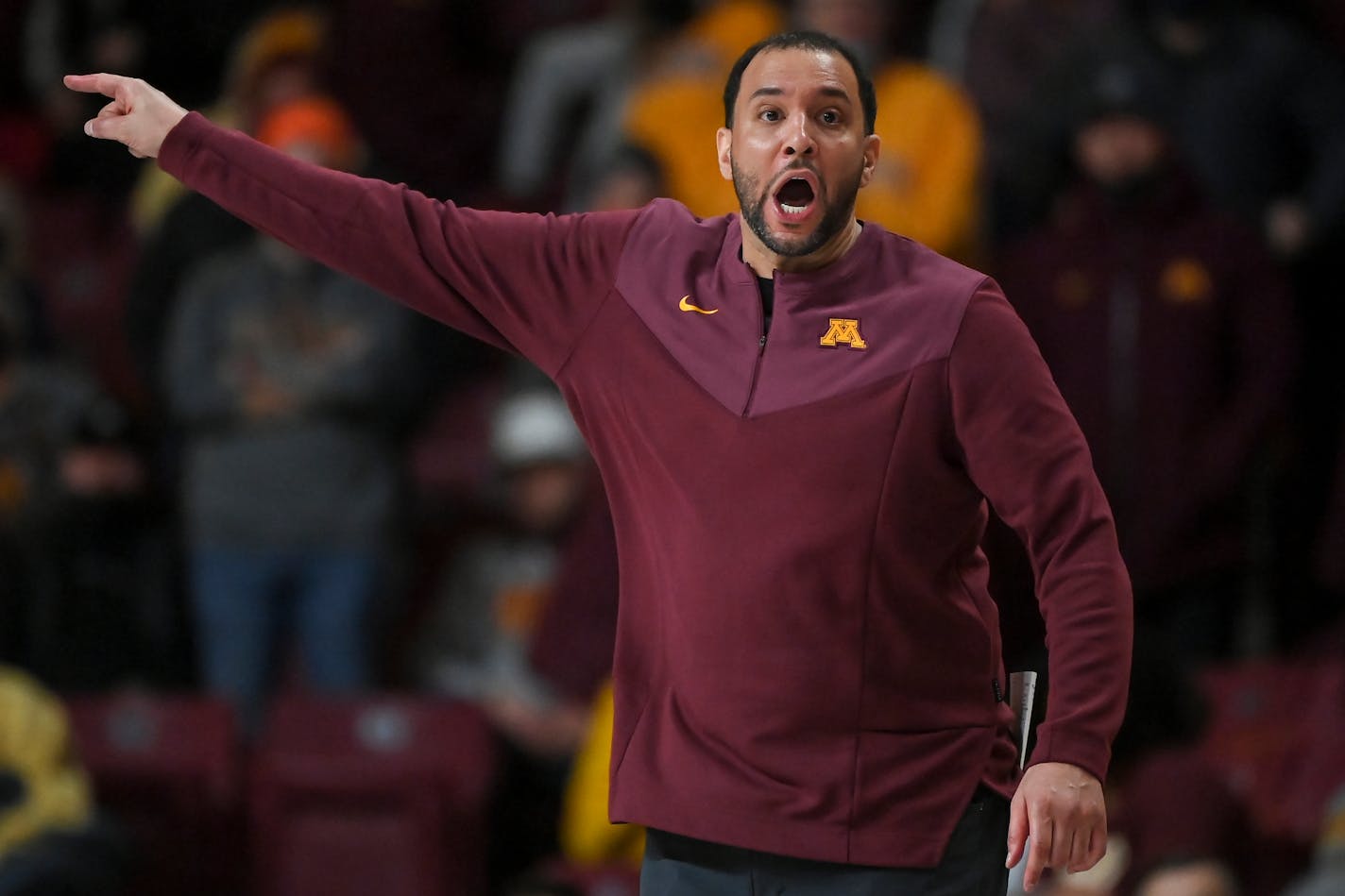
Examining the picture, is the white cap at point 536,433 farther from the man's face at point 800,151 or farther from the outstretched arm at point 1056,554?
the outstretched arm at point 1056,554

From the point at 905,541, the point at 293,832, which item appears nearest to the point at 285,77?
the point at 293,832

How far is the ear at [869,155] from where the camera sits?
9.74 ft

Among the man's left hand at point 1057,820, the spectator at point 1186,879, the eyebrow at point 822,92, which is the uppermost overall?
the eyebrow at point 822,92

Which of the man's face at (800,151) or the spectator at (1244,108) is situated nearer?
the man's face at (800,151)

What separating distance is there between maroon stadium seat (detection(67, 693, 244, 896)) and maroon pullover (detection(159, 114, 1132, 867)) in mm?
3467

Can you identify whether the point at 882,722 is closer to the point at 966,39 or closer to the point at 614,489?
the point at 614,489

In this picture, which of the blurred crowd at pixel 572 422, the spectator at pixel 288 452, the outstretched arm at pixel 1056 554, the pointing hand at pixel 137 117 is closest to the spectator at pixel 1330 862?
the blurred crowd at pixel 572 422

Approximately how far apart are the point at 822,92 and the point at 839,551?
593mm

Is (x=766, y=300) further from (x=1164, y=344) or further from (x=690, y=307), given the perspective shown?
(x=1164, y=344)

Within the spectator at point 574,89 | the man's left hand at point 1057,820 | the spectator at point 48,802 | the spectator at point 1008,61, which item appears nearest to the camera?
the man's left hand at point 1057,820

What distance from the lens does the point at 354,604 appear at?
6629mm

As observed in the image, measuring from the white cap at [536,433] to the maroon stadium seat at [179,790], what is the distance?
1138 millimetres

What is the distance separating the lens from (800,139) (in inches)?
113

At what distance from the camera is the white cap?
6.70 meters
